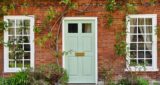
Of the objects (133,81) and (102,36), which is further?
(102,36)

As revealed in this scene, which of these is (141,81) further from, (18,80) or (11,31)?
(11,31)

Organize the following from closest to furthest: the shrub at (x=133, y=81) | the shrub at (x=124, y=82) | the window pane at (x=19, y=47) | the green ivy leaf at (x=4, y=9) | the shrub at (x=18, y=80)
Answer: the shrub at (x=18, y=80) < the shrub at (x=133, y=81) < the shrub at (x=124, y=82) < the green ivy leaf at (x=4, y=9) < the window pane at (x=19, y=47)

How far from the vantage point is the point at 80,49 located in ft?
56.0

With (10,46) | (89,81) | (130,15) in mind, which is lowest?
(89,81)

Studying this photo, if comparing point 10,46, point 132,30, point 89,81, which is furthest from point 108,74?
point 10,46

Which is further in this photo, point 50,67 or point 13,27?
point 13,27

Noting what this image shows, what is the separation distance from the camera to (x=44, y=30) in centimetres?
1694

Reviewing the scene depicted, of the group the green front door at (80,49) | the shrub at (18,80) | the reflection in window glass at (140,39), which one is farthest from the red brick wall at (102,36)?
the shrub at (18,80)

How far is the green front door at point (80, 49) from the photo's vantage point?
17016mm

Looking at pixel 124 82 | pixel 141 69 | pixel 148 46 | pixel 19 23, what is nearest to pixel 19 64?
pixel 19 23

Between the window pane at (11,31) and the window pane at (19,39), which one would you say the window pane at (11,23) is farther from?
the window pane at (19,39)

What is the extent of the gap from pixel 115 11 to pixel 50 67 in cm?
362

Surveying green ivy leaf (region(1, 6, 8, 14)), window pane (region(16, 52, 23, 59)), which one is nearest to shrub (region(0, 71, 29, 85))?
window pane (region(16, 52, 23, 59))

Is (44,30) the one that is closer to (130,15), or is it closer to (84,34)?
(84,34)
